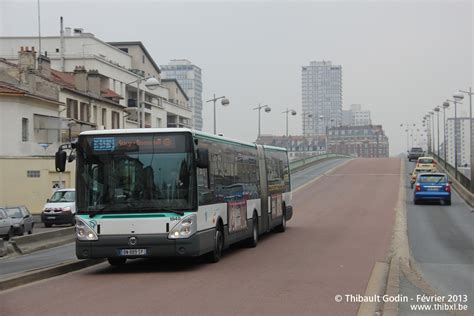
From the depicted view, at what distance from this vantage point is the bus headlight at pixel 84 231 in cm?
1459

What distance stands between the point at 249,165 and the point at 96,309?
11438mm

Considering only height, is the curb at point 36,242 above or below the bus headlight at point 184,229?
below

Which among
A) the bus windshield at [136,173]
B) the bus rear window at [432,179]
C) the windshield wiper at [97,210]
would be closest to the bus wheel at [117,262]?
the windshield wiper at [97,210]

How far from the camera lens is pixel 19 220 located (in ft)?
101

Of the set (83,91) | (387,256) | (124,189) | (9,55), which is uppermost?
(9,55)

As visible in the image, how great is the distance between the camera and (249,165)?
21031 mm

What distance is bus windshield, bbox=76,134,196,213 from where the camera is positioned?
14.6 meters

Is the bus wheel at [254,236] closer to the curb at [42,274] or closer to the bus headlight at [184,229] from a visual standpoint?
the curb at [42,274]

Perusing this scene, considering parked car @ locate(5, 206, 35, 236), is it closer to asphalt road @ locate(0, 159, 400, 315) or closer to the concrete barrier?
the concrete barrier

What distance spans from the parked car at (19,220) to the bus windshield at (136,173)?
1662 centimetres

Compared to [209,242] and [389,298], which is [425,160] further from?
[389,298]

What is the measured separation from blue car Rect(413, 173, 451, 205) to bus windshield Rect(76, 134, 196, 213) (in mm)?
25643

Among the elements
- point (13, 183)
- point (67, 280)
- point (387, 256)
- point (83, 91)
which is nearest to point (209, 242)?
point (67, 280)

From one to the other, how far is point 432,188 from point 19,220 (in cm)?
2145
